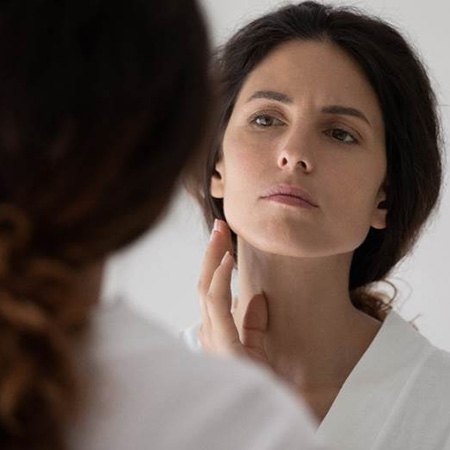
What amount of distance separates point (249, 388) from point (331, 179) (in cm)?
81

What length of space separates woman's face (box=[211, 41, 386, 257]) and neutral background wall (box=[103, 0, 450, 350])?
49 cm

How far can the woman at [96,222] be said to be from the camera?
1.90 feet

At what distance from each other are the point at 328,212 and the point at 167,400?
2.68ft

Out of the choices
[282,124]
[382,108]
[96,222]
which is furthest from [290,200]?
[96,222]

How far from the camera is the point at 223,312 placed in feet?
4.74

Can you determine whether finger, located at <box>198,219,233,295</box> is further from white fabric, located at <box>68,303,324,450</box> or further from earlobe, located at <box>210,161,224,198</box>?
white fabric, located at <box>68,303,324,450</box>

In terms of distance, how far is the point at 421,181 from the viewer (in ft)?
5.16

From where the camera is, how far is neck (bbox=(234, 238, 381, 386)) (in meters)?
1.47

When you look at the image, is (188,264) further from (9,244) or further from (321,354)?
(9,244)

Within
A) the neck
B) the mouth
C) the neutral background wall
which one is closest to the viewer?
the mouth

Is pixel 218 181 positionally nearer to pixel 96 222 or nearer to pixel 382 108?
pixel 382 108

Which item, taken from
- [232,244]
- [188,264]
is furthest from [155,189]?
[188,264]

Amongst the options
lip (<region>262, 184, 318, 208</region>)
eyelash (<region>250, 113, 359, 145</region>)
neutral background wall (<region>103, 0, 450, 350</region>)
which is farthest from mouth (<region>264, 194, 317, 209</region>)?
neutral background wall (<region>103, 0, 450, 350</region>)

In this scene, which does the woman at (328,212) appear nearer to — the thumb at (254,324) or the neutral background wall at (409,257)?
the thumb at (254,324)
